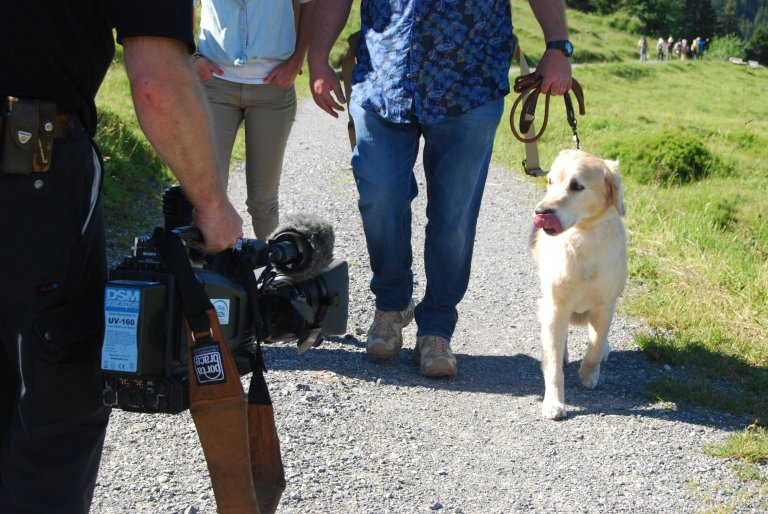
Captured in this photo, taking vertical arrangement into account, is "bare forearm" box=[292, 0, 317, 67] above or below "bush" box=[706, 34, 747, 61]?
above

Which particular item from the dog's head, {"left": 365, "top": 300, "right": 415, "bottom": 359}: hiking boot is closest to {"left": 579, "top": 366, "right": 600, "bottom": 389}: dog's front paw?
the dog's head

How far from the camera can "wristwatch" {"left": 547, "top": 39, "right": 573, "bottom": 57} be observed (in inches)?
173

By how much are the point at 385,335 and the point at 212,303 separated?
2557 mm

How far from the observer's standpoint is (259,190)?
4.89 metres

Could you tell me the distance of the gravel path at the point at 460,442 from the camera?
3.37 m

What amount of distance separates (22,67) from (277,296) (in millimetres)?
890

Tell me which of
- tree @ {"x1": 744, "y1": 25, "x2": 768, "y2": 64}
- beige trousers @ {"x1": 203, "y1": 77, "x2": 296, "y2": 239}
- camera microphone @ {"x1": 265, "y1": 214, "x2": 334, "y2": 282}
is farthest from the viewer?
tree @ {"x1": 744, "y1": 25, "x2": 768, "y2": 64}

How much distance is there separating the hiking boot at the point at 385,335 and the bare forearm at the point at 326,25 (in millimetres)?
1390

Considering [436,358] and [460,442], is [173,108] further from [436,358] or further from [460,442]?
[436,358]

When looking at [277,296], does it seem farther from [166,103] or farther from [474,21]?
[474,21]

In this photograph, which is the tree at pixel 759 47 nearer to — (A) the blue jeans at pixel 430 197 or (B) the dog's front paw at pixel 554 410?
(A) the blue jeans at pixel 430 197

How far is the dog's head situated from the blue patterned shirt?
56cm

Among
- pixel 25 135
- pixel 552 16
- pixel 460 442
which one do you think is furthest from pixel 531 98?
pixel 25 135

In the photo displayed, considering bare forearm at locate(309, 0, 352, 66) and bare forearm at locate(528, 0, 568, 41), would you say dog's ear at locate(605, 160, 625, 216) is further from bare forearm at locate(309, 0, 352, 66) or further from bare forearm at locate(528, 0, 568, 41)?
bare forearm at locate(309, 0, 352, 66)
